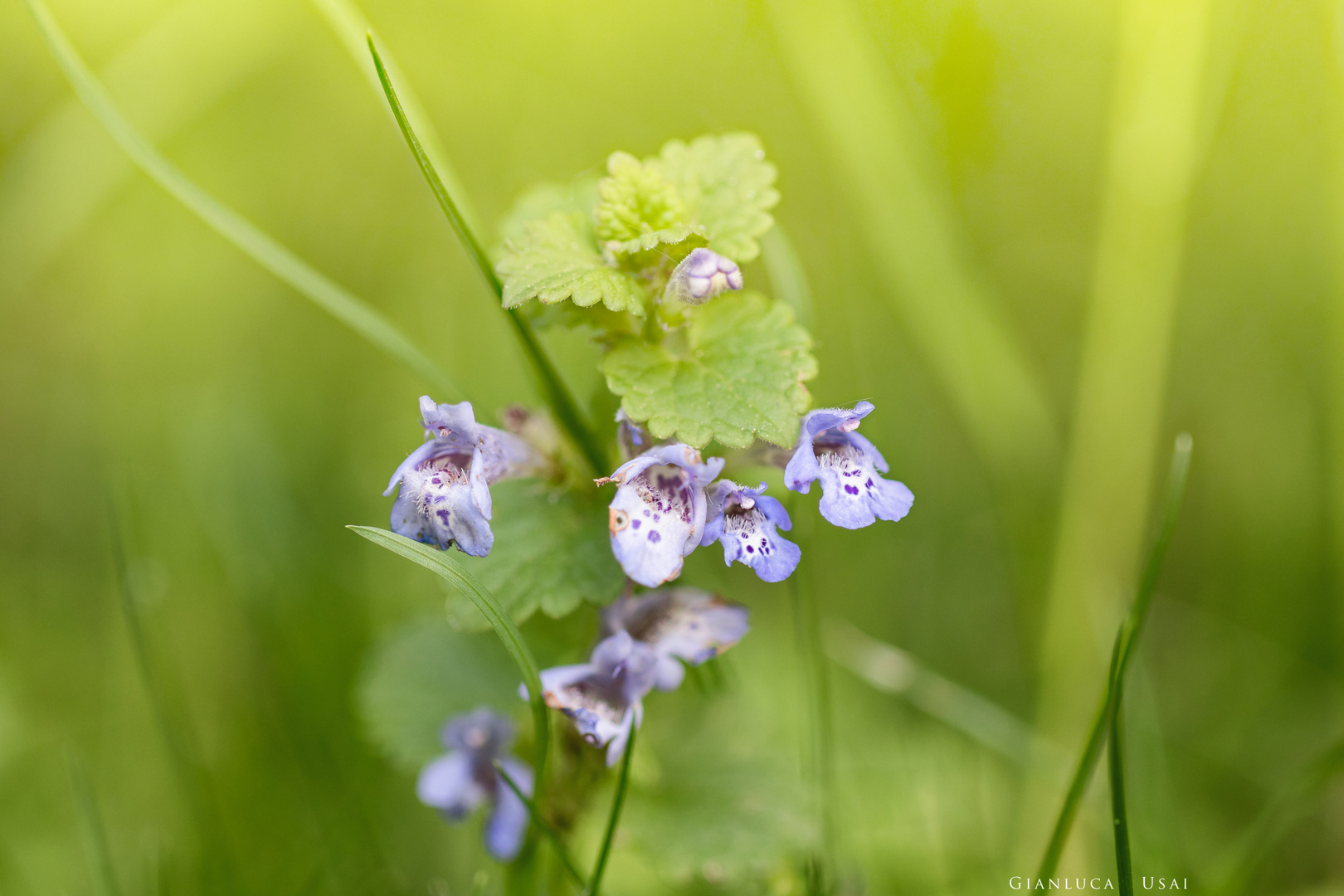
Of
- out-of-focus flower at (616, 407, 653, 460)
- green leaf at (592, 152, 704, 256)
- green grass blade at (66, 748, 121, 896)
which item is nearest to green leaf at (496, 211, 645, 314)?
green leaf at (592, 152, 704, 256)

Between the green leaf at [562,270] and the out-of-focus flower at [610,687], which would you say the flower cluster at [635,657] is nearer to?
the out-of-focus flower at [610,687]

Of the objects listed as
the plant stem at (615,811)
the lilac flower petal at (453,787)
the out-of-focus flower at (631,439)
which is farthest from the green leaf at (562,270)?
the lilac flower petal at (453,787)

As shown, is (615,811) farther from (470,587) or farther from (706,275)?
(706,275)

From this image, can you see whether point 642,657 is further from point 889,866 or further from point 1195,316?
point 1195,316

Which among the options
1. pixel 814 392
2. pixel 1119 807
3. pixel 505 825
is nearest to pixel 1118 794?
pixel 1119 807

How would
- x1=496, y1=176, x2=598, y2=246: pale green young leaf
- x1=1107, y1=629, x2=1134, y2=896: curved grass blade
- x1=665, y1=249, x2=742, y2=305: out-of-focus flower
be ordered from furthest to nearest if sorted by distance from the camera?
1. x1=496, y1=176, x2=598, y2=246: pale green young leaf
2. x1=1107, y1=629, x2=1134, y2=896: curved grass blade
3. x1=665, y1=249, x2=742, y2=305: out-of-focus flower

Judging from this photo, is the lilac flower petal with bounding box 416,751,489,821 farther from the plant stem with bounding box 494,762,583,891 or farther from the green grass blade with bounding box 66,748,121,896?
the green grass blade with bounding box 66,748,121,896

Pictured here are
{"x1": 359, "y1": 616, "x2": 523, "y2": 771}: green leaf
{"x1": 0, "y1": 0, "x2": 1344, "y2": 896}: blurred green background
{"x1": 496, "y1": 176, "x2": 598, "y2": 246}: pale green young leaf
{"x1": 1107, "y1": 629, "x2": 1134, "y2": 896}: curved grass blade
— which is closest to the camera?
{"x1": 1107, "y1": 629, "x2": 1134, "y2": 896}: curved grass blade
